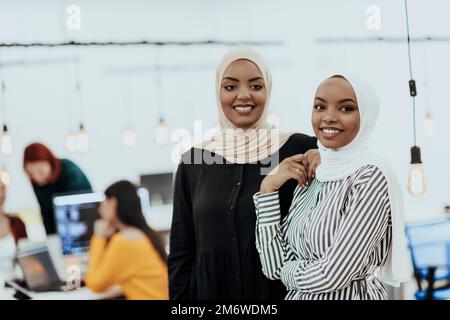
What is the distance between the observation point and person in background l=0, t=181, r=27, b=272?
8.55 feet

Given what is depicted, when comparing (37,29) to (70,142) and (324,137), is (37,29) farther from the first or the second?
(324,137)

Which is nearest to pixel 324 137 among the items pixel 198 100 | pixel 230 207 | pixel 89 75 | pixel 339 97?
pixel 339 97

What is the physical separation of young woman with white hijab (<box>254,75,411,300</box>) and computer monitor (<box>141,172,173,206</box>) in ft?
4.45

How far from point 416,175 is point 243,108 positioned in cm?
103

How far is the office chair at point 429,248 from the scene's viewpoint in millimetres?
2814

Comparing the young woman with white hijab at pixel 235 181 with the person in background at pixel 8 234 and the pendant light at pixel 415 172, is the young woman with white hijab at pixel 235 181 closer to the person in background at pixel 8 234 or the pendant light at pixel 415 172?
the pendant light at pixel 415 172

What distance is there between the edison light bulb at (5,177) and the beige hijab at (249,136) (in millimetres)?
1402

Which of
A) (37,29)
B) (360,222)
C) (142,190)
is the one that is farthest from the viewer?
(142,190)

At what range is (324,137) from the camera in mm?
1406

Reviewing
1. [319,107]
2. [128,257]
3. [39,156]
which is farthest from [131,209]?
[319,107]

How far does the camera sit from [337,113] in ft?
4.54

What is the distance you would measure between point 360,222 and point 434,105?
1498 millimetres

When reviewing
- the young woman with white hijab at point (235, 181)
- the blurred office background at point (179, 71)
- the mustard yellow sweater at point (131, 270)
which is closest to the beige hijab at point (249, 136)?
the young woman with white hijab at point (235, 181)

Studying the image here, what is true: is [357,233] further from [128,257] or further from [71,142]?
[71,142]
